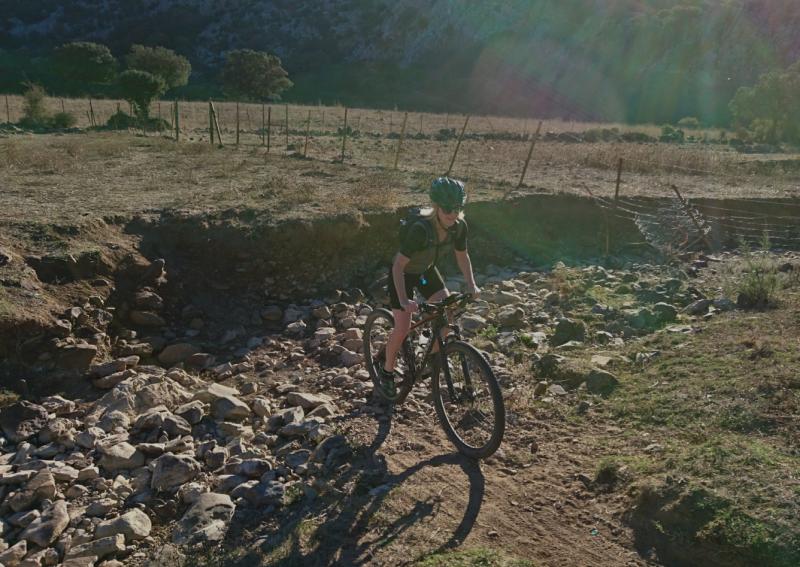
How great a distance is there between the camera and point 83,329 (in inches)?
264

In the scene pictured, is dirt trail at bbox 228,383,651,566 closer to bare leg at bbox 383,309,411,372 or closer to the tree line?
bare leg at bbox 383,309,411,372

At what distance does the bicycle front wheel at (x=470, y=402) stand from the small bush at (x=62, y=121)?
24.2 meters

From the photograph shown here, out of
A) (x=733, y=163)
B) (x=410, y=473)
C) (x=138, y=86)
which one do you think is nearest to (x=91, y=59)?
(x=138, y=86)

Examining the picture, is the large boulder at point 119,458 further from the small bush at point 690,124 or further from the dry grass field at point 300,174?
the small bush at point 690,124

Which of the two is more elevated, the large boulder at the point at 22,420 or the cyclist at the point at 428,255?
the cyclist at the point at 428,255

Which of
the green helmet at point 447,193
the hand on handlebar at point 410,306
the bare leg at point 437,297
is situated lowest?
the bare leg at point 437,297

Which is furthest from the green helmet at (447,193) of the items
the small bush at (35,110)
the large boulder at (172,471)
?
the small bush at (35,110)

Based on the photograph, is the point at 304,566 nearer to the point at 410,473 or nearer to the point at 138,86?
Result: the point at 410,473

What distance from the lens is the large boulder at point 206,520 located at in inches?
163

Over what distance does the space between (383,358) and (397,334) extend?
67cm

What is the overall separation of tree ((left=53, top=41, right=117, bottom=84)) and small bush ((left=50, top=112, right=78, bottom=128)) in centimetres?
1738

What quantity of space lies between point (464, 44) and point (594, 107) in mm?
20018

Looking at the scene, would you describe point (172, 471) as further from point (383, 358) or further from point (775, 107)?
point (775, 107)

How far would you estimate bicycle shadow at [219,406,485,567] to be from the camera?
155 inches
